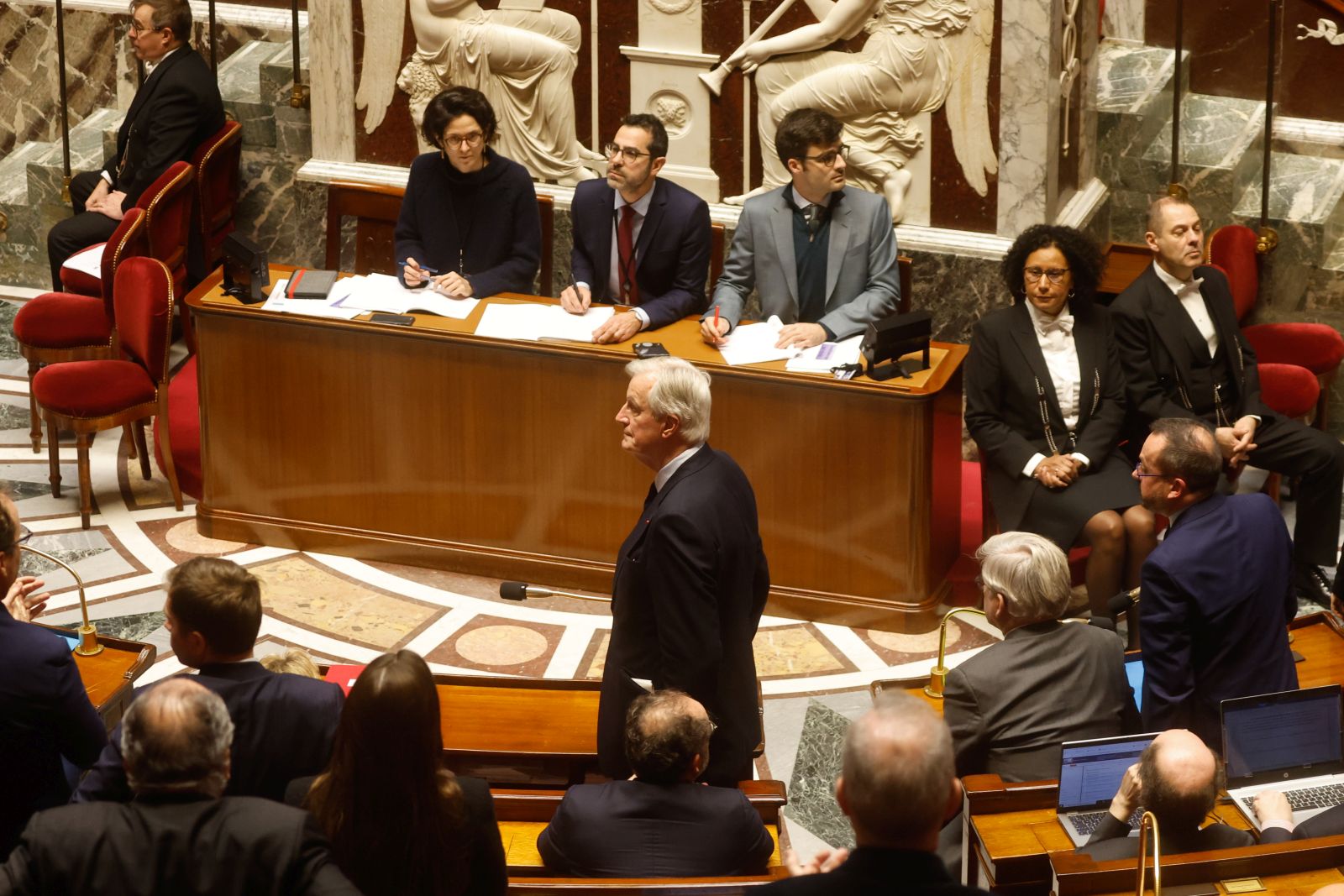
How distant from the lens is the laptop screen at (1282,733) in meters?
3.67

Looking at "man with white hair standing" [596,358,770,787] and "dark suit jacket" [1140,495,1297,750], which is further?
"dark suit jacket" [1140,495,1297,750]

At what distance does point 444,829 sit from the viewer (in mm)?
2900

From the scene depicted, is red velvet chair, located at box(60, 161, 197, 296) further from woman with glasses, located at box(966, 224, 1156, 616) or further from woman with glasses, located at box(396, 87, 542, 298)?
woman with glasses, located at box(966, 224, 1156, 616)

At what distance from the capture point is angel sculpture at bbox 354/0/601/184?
7328 mm

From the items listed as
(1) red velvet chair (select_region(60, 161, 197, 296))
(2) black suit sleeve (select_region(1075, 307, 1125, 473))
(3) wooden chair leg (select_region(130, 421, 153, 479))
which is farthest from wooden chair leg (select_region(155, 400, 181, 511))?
(2) black suit sleeve (select_region(1075, 307, 1125, 473))

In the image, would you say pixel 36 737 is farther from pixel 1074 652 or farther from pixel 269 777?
pixel 1074 652

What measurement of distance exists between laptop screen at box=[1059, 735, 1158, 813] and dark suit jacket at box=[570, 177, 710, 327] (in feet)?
9.49

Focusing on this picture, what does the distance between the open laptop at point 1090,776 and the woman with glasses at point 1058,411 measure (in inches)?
Result: 77.9

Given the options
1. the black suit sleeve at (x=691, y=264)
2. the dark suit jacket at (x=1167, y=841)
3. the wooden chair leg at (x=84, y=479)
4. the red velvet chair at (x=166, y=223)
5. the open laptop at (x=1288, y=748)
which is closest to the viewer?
the dark suit jacket at (x=1167, y=841)

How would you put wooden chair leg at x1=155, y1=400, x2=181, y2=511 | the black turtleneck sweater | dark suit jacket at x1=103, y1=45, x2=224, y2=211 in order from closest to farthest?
the black turtleneck sweater
wooden chair leg at x1=155, y1=400, x2=181, y2=511
dark suit jacket at x1=103, y1=45, x2=224, y2=211

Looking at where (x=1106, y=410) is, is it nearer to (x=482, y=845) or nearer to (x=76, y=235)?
(x=482, y=845)

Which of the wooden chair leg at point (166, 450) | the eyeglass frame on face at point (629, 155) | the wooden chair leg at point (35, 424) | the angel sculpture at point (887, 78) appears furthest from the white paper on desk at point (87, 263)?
the angel sculpture at point (887, 78)

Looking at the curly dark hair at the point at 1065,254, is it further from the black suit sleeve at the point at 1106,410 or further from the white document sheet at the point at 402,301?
the white document sheet at the point at 402,301

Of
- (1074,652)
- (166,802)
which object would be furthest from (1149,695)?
(166,802)
